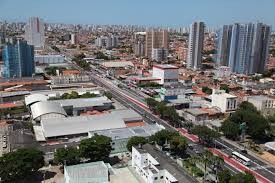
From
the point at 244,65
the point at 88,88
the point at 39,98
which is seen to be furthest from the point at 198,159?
the point at 244,65

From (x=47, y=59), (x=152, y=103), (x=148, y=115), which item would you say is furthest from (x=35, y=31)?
(x=148, y=115)

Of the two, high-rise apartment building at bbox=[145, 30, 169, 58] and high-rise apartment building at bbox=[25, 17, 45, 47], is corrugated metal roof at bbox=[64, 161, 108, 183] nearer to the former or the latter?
high-rise apartment building at bbox=[145, 30, 169, 58]

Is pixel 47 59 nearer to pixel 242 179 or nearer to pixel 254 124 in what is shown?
pixel 254 124

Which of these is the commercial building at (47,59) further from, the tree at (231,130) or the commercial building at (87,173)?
the commercial building at (87,173)

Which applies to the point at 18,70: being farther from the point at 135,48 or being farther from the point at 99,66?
the point at 135,48

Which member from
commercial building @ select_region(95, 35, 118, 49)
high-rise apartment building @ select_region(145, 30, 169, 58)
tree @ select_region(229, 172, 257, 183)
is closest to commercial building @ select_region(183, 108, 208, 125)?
tree @ select_region(229, 172, 257, 183)
